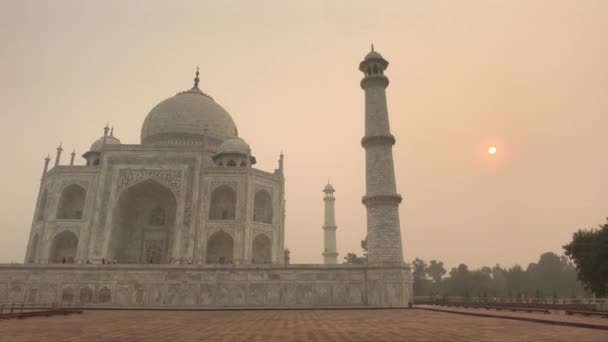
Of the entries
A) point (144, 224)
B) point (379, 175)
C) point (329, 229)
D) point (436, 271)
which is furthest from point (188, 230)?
point (436, 271)

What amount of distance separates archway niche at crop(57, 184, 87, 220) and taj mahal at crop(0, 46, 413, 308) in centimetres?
10

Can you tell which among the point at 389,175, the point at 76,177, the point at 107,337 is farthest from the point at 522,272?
the point at 107,337

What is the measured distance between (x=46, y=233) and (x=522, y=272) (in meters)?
60.1

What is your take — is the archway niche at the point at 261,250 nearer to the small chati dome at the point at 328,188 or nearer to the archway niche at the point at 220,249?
the archway niche at the point at 220,249

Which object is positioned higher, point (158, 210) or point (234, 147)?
point (234, 147)

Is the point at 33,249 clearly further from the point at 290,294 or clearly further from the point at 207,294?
the point at 290,294

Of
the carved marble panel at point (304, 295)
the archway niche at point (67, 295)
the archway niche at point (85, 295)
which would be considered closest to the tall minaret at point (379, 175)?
the carved marble panel at point (304, 295)

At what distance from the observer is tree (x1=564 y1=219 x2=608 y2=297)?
21.4 metres

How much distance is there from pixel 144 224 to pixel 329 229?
67.6ft

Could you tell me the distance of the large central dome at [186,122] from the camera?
3441 centimetres

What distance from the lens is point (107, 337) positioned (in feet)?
21.9

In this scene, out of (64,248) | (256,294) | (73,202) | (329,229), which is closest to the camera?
(256,294)

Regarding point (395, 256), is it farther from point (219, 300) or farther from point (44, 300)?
point (44, 300)

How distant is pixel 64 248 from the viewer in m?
28.5
